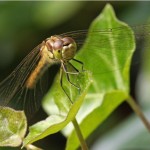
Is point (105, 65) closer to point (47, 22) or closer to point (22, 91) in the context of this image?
point (22, 91)

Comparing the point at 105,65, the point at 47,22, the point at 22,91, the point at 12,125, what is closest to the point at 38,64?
the point at 22,91

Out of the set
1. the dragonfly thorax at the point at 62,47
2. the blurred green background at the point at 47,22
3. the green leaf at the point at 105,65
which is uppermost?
the dragonfly thorax at the point at 62,47

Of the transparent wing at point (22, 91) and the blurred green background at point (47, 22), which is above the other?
the transparent wing at point (22, 91)

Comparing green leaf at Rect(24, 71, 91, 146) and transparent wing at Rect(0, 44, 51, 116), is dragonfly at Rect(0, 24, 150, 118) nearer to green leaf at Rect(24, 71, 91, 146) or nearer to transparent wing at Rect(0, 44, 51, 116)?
transparent wing at Rect(0, 44, 51, 116)

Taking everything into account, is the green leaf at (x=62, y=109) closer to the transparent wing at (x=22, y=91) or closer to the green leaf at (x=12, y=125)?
the green leaf at (x=12, y=125)

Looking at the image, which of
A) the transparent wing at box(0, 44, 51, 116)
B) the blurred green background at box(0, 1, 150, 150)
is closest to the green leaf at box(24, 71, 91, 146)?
the transparent wing at box(0, 44, 51, 116)

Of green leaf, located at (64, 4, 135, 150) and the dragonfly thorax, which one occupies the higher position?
the dragonfly thorax

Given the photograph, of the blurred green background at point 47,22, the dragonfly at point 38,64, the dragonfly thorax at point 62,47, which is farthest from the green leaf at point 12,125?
the blurred green background at point 47,22

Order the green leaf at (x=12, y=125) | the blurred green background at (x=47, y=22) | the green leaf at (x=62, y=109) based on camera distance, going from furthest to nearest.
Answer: the blurred green background at (x=47, y=22) → the green leaf at (x=12, y=125) → the green leaf at (x=62, y=109)
